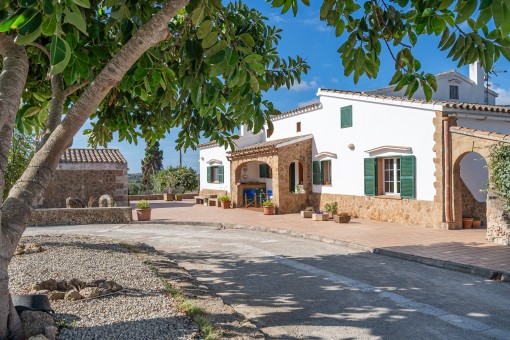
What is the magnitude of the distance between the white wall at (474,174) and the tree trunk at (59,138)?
12.0 m

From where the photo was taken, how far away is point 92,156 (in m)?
20.2

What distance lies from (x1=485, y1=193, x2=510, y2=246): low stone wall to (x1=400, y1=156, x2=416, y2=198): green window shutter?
10.0ft

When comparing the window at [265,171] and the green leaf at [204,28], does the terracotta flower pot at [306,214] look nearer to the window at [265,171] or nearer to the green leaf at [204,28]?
the window at [265,171]

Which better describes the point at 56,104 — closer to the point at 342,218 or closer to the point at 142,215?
the point at 342,218

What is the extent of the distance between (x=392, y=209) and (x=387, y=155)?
1908 millimetres

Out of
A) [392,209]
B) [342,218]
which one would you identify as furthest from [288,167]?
[392,209]

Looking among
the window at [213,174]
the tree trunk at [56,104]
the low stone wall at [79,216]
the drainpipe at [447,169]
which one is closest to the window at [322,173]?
the drainpipe at [447,169]

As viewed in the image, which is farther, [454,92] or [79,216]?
[454,92]

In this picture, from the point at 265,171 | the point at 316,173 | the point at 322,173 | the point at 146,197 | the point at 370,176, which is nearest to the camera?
the point at 370,176

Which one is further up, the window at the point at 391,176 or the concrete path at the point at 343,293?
the window at the point at 391,176

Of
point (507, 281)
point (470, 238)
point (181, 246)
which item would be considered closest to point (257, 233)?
point (181, 246)

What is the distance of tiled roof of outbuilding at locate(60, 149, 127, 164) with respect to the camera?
19241mm

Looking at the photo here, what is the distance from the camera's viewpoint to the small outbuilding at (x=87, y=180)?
18812 millimetres

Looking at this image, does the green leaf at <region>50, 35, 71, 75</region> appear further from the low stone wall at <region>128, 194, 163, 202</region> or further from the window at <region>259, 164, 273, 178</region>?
the low stone wall at <region>128, 194, 163, 202</region>
